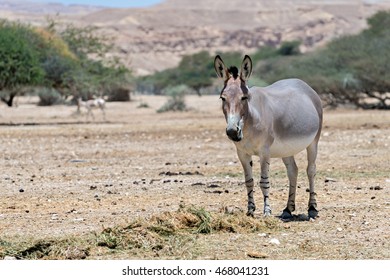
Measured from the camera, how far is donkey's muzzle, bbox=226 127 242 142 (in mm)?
10078

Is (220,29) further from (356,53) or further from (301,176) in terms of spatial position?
(301,176)

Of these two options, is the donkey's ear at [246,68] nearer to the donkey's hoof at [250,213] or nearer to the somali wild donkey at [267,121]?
the somali wild donkey at [267,121]

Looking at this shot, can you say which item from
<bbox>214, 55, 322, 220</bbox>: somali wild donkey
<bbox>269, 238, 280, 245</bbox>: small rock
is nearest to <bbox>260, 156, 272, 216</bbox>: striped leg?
<bbox>214, 55, 322, 220</bbox>: somali wild donkey

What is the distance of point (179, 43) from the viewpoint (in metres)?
183

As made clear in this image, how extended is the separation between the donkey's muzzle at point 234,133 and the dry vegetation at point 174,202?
960mm

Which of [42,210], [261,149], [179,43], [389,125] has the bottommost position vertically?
[179,43]

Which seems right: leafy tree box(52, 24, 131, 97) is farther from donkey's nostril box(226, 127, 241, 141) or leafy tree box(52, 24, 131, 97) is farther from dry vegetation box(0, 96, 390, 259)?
donkey's nostril box(226, 127, 241, 141)

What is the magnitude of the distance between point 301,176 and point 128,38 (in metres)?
164

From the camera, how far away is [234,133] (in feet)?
33.2

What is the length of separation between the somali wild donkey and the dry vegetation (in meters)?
0.59

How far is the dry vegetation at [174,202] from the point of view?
9.38m

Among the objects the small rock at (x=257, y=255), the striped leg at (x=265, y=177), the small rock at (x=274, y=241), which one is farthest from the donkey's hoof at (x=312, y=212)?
the small rock at (x=257, y=255)

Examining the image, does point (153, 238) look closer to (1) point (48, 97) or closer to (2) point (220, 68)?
(2) point (220, 68)
